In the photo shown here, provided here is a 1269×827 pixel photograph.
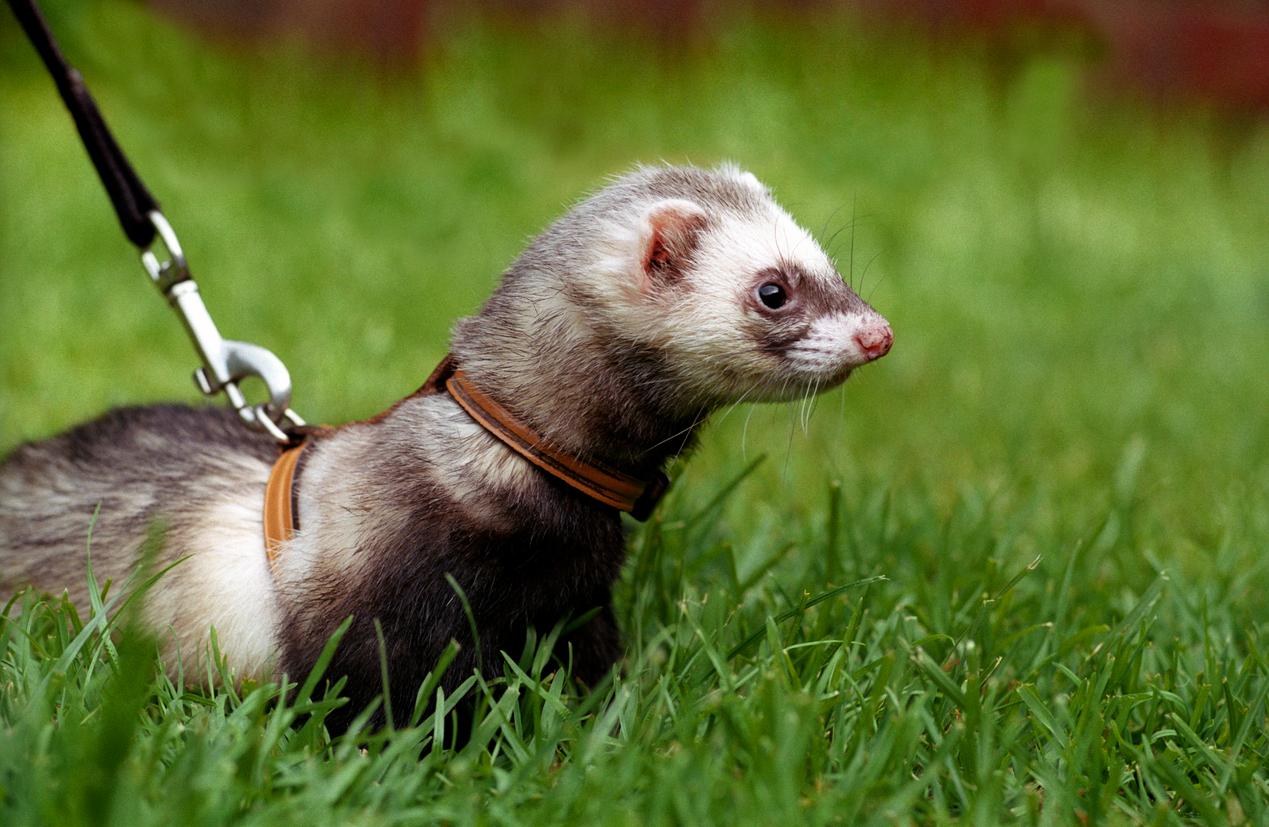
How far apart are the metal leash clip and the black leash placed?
0.14 ft

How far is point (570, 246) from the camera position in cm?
238

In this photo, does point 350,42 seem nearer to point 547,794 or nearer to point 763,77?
point 763,77

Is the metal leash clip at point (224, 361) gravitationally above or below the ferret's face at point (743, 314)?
above

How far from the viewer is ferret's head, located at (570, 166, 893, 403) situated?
7.56 feet

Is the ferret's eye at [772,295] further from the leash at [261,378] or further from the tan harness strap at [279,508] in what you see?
the tan harness strap at [279,508]

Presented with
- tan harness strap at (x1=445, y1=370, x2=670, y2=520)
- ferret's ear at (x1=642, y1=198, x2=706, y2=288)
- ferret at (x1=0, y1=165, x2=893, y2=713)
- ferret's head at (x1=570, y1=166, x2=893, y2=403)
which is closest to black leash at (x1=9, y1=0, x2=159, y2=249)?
ferret at (x1=0, y1=165, x2=893, y2=713)

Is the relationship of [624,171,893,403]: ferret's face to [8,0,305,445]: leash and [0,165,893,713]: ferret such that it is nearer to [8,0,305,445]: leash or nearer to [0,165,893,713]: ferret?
[0,165,893,713]: ferret

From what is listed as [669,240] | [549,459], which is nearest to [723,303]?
[669,240]

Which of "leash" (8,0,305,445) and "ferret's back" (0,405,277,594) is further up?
"leash" (8,0,305,445)

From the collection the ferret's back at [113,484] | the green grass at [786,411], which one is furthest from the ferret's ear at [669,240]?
the ferret's back at [113,484]

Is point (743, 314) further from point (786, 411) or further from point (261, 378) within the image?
point (786, 411)

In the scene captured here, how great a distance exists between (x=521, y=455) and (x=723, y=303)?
476mm

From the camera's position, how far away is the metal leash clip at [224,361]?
2.65m

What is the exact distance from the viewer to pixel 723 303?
2355 millimetres
